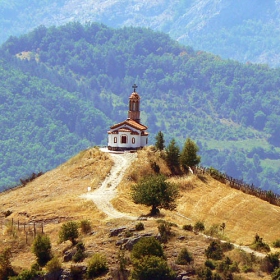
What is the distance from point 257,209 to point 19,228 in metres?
24.0

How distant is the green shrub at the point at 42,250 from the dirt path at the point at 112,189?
28.7 ft

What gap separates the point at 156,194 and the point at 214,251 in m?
13.4

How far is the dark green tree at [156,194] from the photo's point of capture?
9452 cm

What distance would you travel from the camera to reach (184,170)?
11406 cm

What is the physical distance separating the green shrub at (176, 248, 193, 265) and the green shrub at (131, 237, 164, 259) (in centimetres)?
140

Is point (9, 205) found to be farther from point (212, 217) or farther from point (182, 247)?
point (182, 247)

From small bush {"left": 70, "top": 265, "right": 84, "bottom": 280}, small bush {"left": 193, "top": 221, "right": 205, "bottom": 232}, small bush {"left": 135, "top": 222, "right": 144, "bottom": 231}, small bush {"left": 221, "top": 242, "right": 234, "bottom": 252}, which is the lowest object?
small bush {"left": 70, "top": 265, "right": 84, "bottom": 280}

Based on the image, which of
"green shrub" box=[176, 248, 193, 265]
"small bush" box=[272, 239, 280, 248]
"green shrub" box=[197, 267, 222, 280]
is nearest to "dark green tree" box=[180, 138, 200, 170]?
"small bush" box=[272, 239, 280, 248]

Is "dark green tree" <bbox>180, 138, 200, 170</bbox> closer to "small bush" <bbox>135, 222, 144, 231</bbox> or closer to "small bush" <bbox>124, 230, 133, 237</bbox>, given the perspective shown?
"small bush" <bbox>135, 222, 144, 231</bbox>

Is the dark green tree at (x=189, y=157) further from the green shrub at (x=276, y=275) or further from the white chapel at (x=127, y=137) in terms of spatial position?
the green shrub at (x=276, y=275)

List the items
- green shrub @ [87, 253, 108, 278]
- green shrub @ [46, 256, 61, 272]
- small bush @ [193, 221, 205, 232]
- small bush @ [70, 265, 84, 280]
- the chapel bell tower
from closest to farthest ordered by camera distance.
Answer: green shrub @ [87, 253, 108, 278] < small bush @ [70, 265, 84, 280] < green shrub @ [46, 256, 61, 272] < small bush @ [193, 221, 205, 232] < the chapel bell tower

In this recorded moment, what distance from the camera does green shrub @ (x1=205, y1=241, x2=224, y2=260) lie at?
8188 cm

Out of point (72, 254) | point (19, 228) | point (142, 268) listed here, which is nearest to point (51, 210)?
point (19, 228)

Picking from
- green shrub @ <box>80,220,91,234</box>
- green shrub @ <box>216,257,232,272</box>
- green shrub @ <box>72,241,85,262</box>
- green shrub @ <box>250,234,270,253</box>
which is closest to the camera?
green shrub @ <box>216,257,232,272</box>
